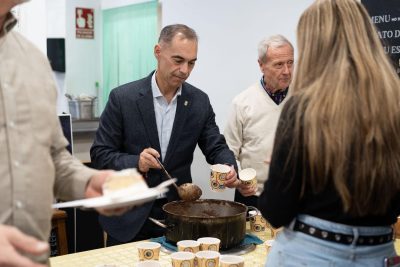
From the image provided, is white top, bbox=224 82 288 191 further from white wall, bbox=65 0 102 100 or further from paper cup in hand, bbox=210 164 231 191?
white wall, bbox=65 0 102 100

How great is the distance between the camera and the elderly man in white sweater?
3322 millimetres

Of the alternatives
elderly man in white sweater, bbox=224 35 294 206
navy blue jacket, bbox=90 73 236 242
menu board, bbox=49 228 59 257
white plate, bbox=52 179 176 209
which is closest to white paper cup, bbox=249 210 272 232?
navy blue jacket, bbox=90 73 236 242

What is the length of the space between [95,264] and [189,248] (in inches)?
13.8

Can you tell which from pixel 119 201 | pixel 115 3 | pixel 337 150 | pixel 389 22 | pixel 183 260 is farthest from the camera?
pixel 115 3

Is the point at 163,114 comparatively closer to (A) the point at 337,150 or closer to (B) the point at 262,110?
(B) the point at 262,110

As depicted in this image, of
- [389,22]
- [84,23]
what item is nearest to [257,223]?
[389,22]

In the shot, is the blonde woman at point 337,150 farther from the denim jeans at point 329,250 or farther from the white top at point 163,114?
the white top at point 163,114

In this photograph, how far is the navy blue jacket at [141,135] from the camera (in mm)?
2736

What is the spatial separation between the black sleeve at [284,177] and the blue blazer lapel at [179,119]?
50.3 inches

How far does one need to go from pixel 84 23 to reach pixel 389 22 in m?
4.27

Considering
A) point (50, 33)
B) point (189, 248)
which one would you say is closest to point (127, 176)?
point (189, 248)

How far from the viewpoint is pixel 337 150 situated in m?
1.44

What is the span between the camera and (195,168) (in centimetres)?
473

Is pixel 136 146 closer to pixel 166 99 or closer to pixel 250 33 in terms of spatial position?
pixel 166 99
